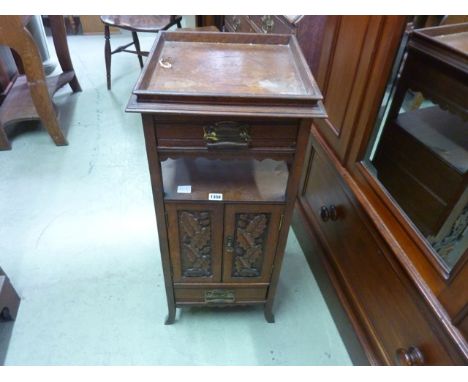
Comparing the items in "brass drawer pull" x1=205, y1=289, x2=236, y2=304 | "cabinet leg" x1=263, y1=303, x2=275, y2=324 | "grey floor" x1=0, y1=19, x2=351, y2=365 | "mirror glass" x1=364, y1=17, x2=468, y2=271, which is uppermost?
"mirror glass" x1=364, y1=17, x2=468, y2=271

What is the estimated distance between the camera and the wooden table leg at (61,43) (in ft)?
7.22

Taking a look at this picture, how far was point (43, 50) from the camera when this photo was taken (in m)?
2.77

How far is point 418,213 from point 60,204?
1542mm

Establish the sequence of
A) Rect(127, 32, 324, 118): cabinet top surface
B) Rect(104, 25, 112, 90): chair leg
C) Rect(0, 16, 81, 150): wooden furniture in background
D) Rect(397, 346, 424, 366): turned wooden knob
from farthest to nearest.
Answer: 1. Rect(104, 25, 112, 90): chair leg
2. Rect(0, 16, 81, 150): wooden furniture in background
3. Rect(397, 346, 424, 366): turned wooden knob
4. Rect(127, 32, 324, 118): cabinet top surface

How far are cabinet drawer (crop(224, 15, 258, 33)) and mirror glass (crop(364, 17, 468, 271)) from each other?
2.43ft

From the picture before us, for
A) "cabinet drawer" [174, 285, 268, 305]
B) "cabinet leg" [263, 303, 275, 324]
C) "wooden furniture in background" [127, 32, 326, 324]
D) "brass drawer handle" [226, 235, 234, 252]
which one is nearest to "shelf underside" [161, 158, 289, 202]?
"wooden furniture in background" [127, 32, 326, 324]

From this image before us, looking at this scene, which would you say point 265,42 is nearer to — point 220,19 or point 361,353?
point 361,353

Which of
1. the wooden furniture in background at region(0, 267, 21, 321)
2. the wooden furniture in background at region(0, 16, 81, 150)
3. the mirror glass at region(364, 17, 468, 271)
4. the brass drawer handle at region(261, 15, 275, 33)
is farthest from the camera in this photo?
the wooden furniture in background at region(0, 16, 81, 150)

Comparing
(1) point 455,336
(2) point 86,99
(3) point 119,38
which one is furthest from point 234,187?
(3) point 119,38

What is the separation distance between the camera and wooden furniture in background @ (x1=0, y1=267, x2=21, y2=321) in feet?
3.73

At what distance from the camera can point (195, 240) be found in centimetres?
94

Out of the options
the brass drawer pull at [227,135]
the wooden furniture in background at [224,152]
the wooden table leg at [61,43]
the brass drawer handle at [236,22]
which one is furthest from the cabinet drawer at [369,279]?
the wooden table leg at [61,43]

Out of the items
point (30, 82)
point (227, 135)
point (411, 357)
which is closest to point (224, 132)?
point (227, 135)

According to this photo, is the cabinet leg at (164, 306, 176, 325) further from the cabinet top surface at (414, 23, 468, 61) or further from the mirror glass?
the cabinet top surface at (414, 23, 468, 61)
